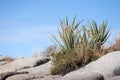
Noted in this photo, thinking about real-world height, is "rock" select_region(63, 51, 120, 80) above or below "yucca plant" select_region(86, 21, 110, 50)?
below

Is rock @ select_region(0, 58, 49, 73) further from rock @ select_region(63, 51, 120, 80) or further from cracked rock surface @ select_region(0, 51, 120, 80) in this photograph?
rock @ select_region(63, 51, 120, 80)

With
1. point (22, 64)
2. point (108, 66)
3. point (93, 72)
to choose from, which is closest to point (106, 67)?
point (108, 66)

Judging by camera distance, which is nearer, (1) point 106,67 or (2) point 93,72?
(2) point 93,72

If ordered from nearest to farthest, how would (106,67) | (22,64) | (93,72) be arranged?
(93,72)
(106,67)
(22,64)

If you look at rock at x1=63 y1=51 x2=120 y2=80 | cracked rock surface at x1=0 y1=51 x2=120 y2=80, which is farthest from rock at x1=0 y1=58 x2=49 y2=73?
rock at x1=63 y1=51 x2=120 y2=80

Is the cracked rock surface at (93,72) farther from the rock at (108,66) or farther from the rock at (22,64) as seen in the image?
the rock at (22,64)

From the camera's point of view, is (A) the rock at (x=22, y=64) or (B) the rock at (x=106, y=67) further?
(A) the rock at (x=22, y=64)

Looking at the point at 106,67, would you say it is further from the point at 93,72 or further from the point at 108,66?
the point at 93,72

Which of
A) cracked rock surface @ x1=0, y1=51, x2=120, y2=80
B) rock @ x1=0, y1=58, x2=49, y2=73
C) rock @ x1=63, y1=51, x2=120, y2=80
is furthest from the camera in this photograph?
rock @ x1=0, y1=58, x2=49, y2=73

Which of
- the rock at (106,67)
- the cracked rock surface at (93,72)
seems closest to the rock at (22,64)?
the cracked rock surface at (93,72)

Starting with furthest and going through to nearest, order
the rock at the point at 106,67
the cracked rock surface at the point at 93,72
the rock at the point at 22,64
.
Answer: the rock at the point at 22,64 < the rock at the point at 106,67 < the cracked rock surface at the point at 93,72

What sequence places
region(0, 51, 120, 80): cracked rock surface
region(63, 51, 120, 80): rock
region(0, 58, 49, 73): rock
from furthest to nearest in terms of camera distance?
region(0, 58, 49, 73): rock
region(63, 51, 120, 80): rock
region(0, 51, 120, 80): cracked rock surface

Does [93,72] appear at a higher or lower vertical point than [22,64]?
lower

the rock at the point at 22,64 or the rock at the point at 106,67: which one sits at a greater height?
the rock at the point at 22,64
